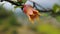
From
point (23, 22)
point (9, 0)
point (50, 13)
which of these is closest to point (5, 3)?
point (9, 0)

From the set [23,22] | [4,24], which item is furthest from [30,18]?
[4,24]

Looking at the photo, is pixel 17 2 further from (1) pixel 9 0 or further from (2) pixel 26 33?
(2) pixel 26 33

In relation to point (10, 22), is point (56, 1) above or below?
above

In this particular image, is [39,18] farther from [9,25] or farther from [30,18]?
[9,25]

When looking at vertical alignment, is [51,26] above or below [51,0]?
below
